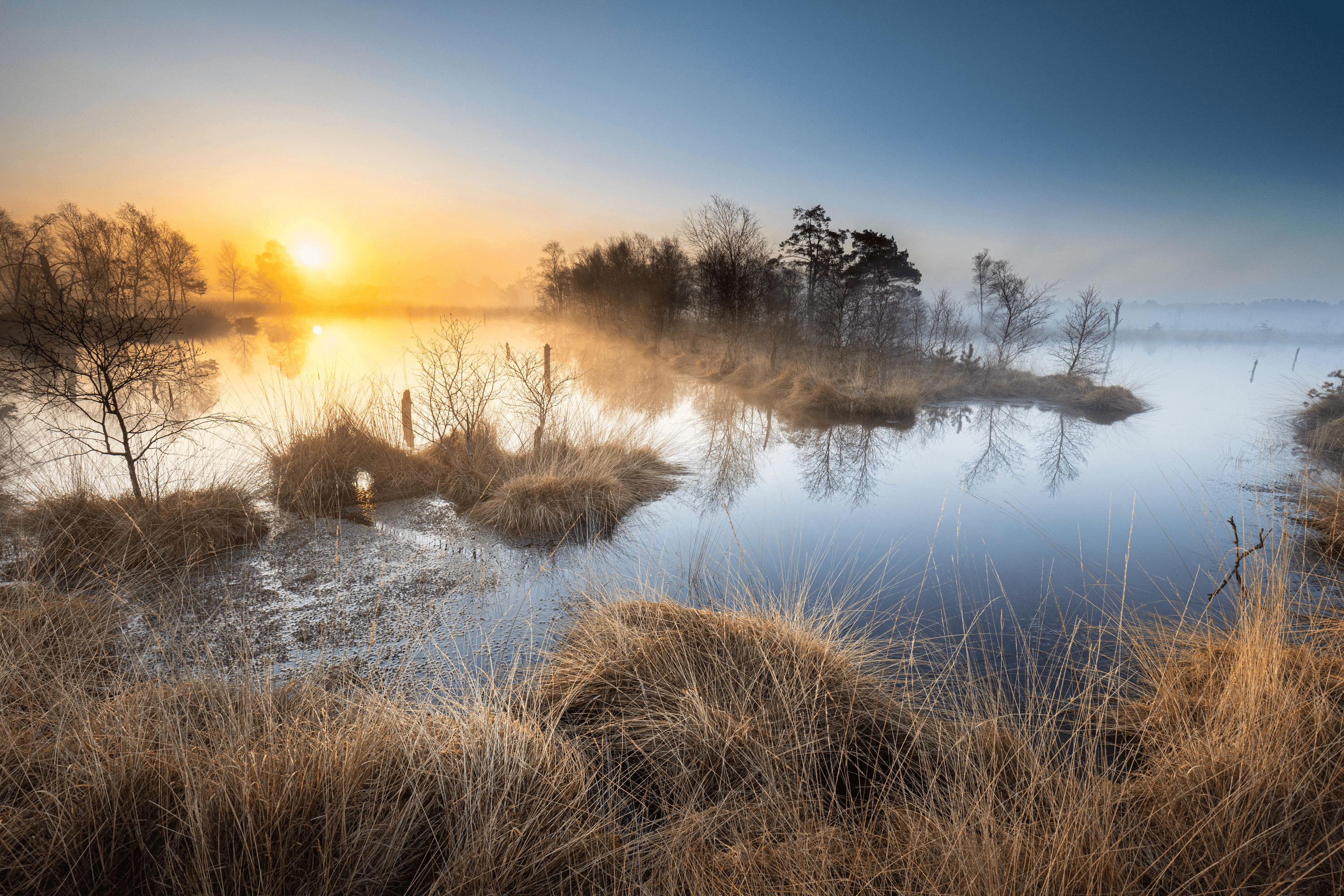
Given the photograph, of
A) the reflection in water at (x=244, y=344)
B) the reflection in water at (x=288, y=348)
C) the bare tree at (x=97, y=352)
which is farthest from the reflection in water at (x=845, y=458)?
the reflection in water at (x=244, y=344)

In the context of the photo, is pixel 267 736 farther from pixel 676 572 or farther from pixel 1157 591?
pixel 1157 591

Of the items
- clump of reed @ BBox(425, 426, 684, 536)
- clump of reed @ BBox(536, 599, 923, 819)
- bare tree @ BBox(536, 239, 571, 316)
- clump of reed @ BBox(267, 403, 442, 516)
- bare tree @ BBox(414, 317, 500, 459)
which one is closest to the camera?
clump of reed @ BBox(536, 599, 923, 819)

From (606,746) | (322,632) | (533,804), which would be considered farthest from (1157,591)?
(322,632)

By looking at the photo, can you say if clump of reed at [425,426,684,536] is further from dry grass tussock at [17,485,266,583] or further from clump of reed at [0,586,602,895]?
clump of reed at [0,586,602,895]

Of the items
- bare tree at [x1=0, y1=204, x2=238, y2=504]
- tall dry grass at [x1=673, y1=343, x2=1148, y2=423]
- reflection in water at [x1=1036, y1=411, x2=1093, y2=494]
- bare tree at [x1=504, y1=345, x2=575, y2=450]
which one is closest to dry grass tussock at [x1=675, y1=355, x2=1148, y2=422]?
tall dry grass at [x1=673, y1=343, x2=1148, y2=423]

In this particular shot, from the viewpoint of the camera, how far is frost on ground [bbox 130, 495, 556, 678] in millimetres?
3205

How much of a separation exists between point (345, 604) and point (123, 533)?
221cm

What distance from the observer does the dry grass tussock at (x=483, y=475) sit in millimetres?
5938

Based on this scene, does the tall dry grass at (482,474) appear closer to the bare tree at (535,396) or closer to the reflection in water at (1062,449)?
the bare tree at (535,396)

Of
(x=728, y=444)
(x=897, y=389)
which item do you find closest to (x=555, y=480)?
(x=728, y=444)

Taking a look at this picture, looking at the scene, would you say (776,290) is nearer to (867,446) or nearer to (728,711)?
(867,446)

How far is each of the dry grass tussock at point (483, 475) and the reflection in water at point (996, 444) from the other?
16.0ft

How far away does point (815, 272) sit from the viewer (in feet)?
78.1

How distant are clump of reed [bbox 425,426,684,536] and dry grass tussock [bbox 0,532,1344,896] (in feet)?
9.69
